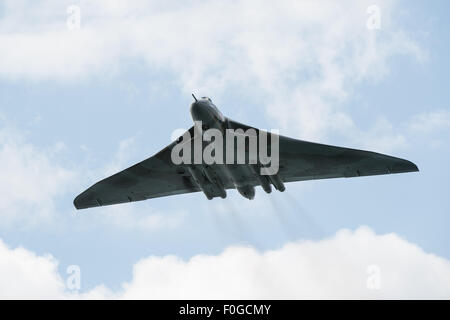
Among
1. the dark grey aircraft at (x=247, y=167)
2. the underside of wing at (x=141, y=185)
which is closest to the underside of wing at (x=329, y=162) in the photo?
the dark grey aircraft at (x=247, y=167)

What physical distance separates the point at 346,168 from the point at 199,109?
976 cm

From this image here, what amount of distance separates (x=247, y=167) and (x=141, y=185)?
8096mm

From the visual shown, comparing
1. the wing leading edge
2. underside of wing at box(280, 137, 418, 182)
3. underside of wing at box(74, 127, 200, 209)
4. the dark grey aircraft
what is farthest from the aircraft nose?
underside of wing at box(74, 127, 200, 209)

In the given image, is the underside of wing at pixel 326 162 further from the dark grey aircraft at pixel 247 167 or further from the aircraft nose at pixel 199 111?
the aircraft nose at pixel 199 111

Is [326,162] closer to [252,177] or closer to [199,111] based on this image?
[252,177]

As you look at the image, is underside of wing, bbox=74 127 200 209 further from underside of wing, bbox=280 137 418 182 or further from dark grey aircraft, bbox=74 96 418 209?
underside of wing, bbox=280 137 418 182

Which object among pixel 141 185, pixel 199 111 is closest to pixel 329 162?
pixel 199 111

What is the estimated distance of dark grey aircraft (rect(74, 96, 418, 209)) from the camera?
40.6m

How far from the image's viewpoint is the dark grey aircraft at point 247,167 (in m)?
40.6

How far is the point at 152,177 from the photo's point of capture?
45.4 meters

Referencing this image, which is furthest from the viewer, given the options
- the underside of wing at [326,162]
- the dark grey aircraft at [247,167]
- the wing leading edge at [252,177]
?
the wing leading edge at [252,177]

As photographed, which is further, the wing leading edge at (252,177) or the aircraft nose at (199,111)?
the wing leading edge at (252,177)
